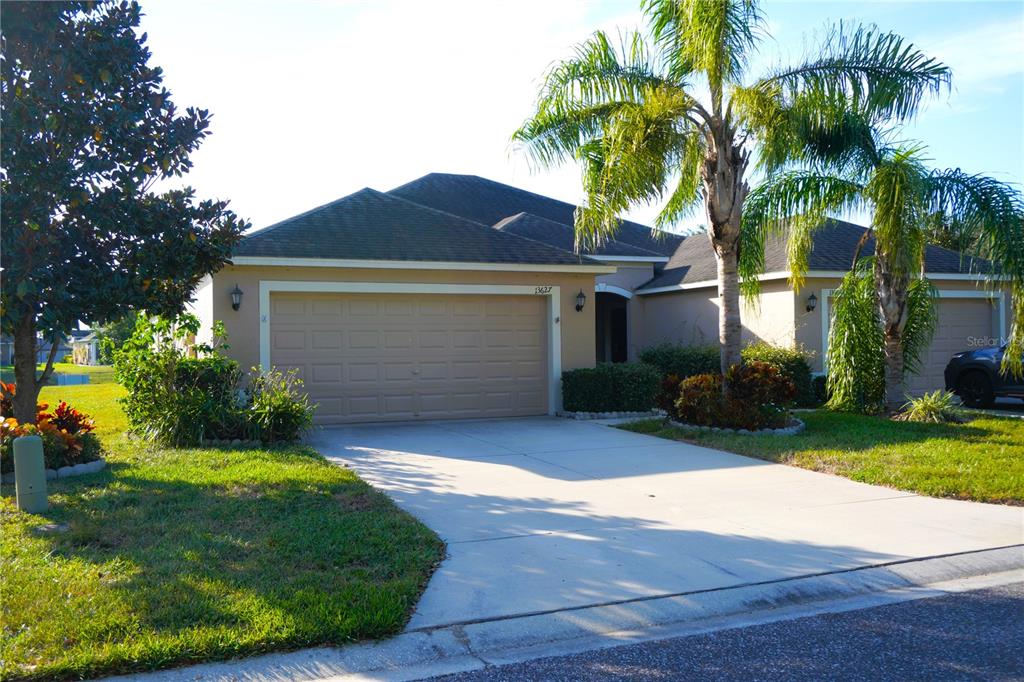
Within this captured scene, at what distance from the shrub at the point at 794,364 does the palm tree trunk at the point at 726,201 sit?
3744mm

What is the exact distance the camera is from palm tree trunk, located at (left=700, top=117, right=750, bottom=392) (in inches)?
493

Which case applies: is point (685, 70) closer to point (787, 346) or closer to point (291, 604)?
point (787, 346)

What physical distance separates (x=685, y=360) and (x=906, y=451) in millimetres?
7273

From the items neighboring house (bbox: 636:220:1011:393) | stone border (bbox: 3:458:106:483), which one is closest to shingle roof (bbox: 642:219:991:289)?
neighboring house (bbox: 636:220:1011:393)

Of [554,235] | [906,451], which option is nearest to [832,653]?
[906,451]

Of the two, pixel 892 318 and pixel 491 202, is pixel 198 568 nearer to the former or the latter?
pixel 892 318

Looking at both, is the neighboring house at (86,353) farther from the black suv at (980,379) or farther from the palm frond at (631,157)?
the black suv at (980,379)

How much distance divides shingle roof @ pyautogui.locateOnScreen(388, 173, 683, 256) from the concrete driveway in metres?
13.3

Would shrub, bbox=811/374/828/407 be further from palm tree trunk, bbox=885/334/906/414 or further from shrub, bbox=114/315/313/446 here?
shrub, bbox=114/315/313/446

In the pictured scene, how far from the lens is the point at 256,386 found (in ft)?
40.7

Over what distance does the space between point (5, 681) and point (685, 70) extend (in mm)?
11450

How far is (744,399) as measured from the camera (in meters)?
12.6

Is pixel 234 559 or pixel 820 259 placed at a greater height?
pixel 820 259

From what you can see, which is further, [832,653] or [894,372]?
[894,372]
